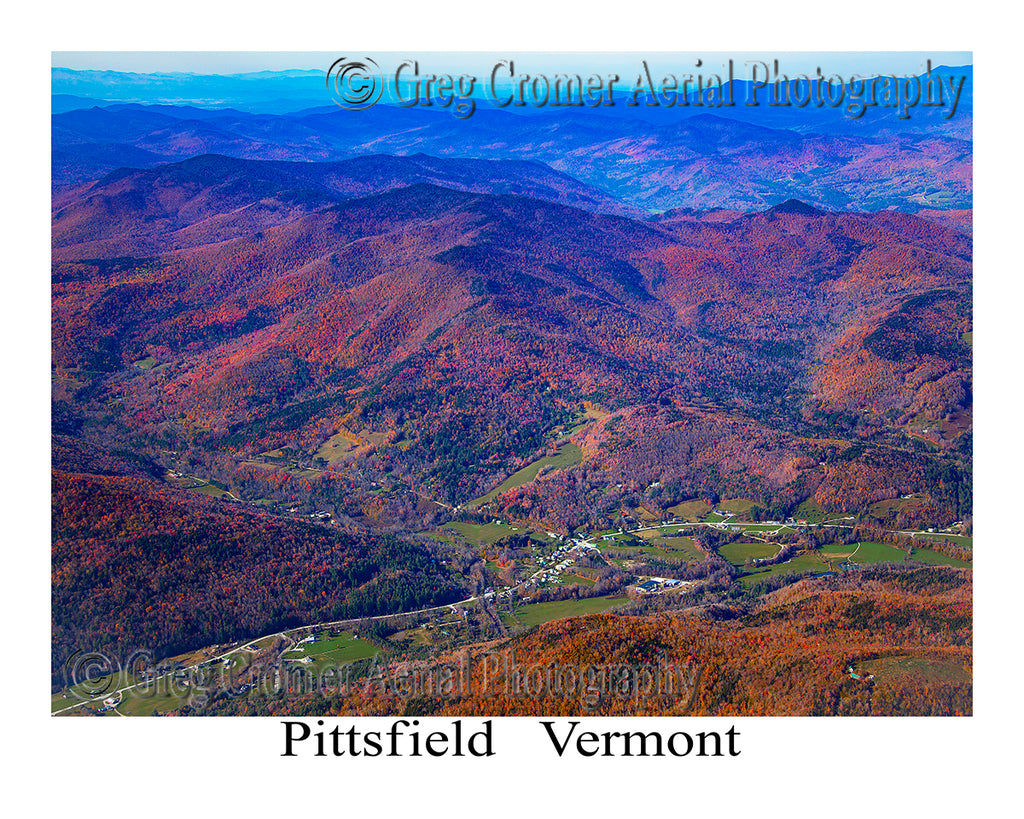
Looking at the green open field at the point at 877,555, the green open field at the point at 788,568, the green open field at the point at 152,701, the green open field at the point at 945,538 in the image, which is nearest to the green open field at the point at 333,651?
the green open field at the point at 152,701

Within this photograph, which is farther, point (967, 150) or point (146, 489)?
point (967, 150)

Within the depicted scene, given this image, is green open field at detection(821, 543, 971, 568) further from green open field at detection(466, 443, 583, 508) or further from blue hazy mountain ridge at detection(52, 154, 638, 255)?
blue hazy mountain ridge at detection(52, 154, 638, 255)

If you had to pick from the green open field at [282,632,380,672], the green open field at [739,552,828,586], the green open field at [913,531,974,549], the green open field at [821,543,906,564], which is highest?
the green open field at [913,531,974,549]

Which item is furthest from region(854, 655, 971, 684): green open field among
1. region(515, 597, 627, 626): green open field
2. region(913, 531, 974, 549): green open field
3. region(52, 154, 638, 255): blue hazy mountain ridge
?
region(52, 154, 638, 255): blue hazy mountain ridge

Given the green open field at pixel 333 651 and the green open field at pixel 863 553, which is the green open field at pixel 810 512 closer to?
the green open field at pixel 863 553

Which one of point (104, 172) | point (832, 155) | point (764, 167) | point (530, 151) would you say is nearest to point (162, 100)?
point (104, 172)

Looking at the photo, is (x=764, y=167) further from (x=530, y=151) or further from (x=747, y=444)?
(x=747, y=444)

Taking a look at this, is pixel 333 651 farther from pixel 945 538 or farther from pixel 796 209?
pixel 796 209
